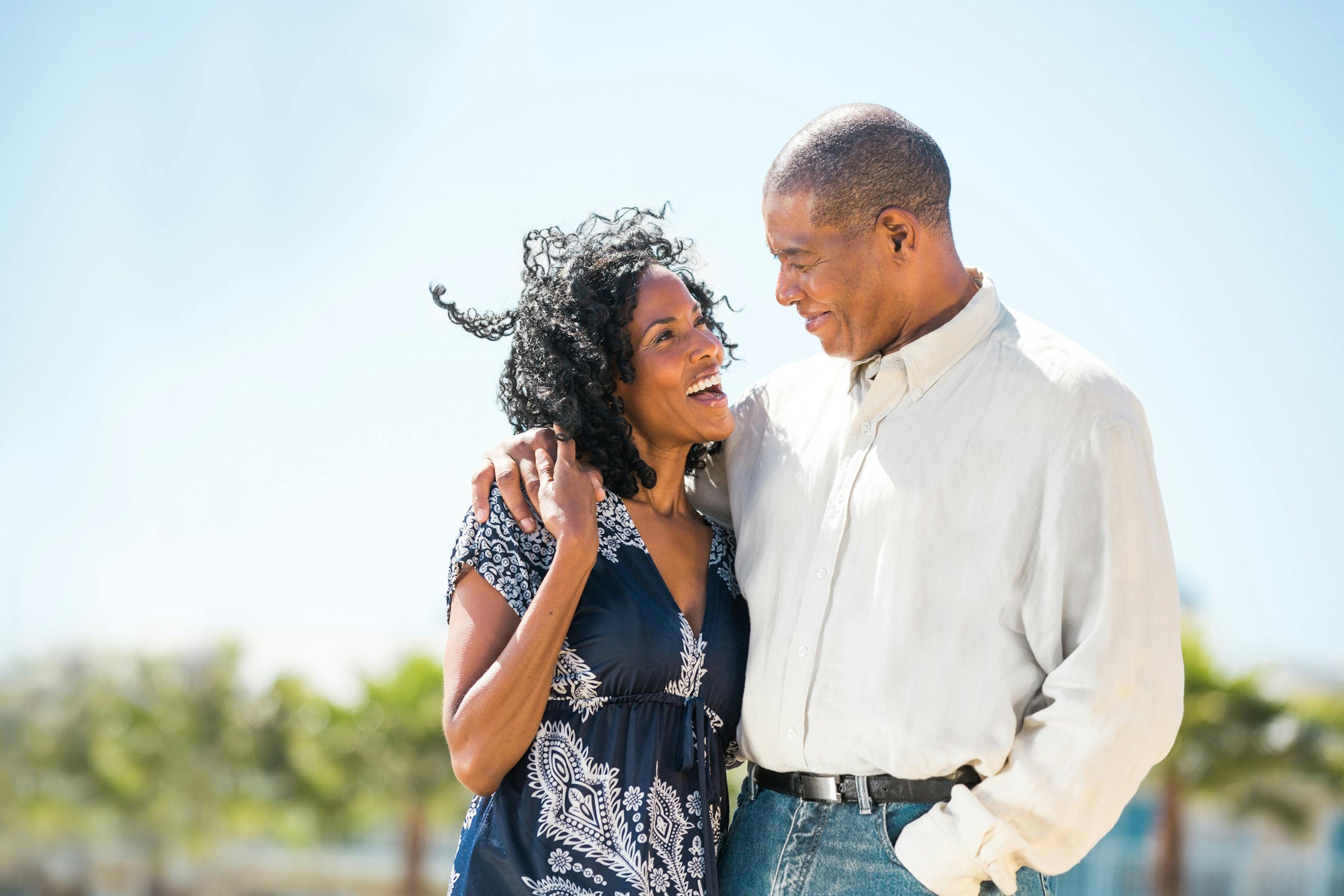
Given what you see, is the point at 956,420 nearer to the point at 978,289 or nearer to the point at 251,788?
the point at 978,289

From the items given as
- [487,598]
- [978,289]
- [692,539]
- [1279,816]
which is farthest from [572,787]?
[1279,816]

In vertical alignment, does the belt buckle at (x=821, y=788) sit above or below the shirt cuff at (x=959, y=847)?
above

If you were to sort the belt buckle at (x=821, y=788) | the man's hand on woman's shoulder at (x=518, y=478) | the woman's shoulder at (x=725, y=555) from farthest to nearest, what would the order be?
the woman's shoulder at (x=725, y=555) < the man's hand on woman's shoulder at (x=518, y=478) < the belt buckle at (x=821, y=788)

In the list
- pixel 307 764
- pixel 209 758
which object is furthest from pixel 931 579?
pixel 209 758

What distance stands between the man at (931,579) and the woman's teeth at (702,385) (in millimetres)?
376

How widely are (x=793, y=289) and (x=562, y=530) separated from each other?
884 mm

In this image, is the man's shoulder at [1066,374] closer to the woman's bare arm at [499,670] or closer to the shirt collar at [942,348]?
the shirt collar at [942,348]

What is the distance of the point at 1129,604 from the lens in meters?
2.88

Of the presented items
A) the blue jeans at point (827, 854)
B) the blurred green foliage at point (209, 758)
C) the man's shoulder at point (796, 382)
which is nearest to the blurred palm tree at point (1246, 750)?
the blurred green foliage at point (209, 758)

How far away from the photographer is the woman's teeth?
12.3 ft

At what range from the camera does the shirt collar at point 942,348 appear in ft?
10.7

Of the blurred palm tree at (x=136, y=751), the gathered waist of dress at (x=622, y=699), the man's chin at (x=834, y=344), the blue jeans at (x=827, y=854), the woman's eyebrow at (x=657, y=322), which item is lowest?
the blurred palm tree at (x=136, y=751)

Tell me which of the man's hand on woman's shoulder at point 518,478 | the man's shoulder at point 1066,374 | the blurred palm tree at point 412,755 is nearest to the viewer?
the man's shoulder at point 1066,374

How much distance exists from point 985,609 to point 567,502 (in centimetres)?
109
